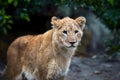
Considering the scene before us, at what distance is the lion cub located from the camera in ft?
24.5

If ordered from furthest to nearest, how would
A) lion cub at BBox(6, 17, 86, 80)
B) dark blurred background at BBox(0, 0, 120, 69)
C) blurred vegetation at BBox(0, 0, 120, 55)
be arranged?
1. blurred vegetation at BBox(0, 0, 120, 55)
2. dark blurred background at BBox(0, 0, 120, 69)
3. lion cub at BBox(6, 17, 86, 80)

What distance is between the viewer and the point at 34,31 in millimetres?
12328

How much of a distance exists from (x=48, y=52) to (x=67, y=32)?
611 mm

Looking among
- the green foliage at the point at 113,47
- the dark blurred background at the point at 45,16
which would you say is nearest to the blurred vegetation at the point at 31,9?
the dark blurred background at the point at 45,16

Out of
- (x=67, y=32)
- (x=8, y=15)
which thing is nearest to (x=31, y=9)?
(x=8, y=15)

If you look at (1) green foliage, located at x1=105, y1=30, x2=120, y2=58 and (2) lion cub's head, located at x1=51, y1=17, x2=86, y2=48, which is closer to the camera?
(2) lion cub's head, located at x1=51, y1=17, x2=86, y2=48

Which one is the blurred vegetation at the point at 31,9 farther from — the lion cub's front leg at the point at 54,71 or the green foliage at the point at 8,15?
the lion cub's front leg at the point at 54,71

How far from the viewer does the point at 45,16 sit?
12.7m

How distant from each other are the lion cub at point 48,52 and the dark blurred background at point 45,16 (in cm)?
101

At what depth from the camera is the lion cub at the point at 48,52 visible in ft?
24.5

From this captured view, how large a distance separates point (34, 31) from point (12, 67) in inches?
150

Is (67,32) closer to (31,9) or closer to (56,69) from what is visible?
(56,69)

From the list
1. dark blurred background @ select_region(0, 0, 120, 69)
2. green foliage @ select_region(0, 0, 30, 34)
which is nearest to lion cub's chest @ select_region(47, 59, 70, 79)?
dark blurred background @ select_region(0, 0, 120, 69)

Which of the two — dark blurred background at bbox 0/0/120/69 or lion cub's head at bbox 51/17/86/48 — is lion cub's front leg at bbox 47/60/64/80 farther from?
dark blurred background at bbox 0/0/120/69
